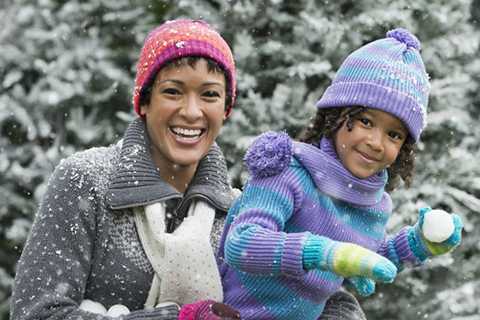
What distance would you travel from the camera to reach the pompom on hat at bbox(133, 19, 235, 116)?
269 cm

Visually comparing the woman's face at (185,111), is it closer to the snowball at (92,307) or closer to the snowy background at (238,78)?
the snowball at (92,307)

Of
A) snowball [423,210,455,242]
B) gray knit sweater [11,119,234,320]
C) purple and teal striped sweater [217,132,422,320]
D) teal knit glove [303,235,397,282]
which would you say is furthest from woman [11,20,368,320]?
snowball [423,210,455,242]

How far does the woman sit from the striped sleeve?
30 cm

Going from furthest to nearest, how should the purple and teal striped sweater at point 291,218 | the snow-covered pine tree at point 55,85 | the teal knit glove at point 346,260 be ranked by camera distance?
the snow-covered pine tree at point 55,85 → the purple and teal striped sweater at point 291,218 → the teal knit glove at point 346,260

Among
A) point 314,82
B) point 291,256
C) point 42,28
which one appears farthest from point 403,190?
point 291,256

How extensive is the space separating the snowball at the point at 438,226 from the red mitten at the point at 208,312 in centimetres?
67

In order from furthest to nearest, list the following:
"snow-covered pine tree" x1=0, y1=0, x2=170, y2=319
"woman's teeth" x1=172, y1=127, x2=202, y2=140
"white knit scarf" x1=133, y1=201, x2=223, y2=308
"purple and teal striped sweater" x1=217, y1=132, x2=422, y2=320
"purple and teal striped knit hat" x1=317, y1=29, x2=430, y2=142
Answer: "snow-covered pine tree" x1=0, y1=0, x2=170, y2=319
"woman's teeth" x1=172, y1=127, x2=202, y2=140
"white knit scarf" x1=133, y1=201, x2=223, y2=308
"purple and teal striped knit hat" x1=317, y1=29, x2=430, y2=142
"purple and teal striped sweater" x1=217, y1=132, x2=422, y2=320

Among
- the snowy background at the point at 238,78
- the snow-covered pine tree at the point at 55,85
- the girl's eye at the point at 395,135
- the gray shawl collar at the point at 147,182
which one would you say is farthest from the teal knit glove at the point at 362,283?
the snow-covered pine tree at the point at 55,85

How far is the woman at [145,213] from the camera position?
2539 mm

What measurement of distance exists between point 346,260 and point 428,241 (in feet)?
1.93

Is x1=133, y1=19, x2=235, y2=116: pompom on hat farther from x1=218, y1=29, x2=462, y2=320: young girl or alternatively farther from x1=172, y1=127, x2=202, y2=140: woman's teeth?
x1=218, y1=29, x2=462, y2=320: young girl

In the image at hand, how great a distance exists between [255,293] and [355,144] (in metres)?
0.58

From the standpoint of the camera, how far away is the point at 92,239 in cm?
262

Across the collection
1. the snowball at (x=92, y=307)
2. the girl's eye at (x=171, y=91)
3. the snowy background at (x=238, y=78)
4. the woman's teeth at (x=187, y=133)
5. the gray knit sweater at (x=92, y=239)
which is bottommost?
the snowy background at (x=238, y=78)
